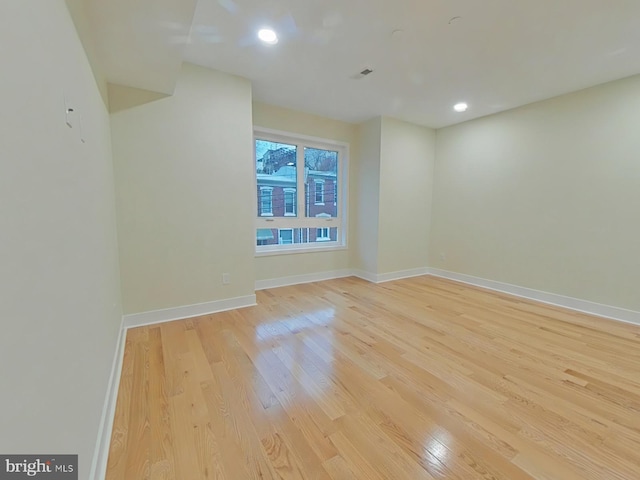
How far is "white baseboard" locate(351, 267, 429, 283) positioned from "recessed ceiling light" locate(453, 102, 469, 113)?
2.55 metres

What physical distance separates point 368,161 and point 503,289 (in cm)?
273

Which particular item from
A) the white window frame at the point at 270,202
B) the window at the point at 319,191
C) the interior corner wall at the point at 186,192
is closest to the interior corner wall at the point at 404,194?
the window at the point at 319,191

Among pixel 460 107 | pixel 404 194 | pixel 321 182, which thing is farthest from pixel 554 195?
pixel 321 182

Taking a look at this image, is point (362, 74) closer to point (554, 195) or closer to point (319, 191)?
point (319, 191)

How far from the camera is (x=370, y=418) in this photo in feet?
4.86

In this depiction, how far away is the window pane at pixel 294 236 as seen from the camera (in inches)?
156

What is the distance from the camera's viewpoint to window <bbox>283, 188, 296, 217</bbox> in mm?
4039

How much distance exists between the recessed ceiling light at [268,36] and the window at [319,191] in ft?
7.26

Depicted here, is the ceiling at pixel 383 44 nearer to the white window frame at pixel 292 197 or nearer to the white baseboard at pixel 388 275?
the white window frame at pixel 292 197

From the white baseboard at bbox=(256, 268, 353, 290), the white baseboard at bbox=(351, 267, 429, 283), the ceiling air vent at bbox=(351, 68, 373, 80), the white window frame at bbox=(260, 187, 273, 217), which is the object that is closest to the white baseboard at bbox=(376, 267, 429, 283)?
the white baseboard at bbox=(351, 267, 429, 283)

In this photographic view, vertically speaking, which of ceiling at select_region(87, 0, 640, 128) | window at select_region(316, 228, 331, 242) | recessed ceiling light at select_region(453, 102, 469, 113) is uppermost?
recessed ceiling light at select_region(453, 102, 469, 113)

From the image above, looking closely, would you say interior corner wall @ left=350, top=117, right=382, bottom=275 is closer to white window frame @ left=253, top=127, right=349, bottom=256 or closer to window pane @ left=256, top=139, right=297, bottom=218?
white window frame @ left=253, top=127, right=349, bottom=256

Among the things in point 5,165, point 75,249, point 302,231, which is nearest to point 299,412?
point 75,249

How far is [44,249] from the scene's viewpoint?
0.76m
